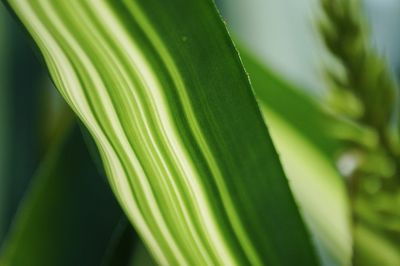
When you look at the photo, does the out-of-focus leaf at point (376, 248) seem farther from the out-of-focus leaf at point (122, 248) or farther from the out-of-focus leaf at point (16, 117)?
the out-of-focus leaf at point (16, 117)

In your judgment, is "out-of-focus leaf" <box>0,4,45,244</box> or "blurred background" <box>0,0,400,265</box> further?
"out-of-focus leaf" <box>0,4,45,244</box>

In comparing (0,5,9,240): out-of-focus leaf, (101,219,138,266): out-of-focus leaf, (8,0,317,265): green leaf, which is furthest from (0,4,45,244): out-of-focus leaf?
(8,0,317,265): green leaf

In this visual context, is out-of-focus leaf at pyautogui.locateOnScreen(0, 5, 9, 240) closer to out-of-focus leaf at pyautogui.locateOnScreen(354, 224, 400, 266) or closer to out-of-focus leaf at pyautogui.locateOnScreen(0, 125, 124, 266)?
out-of-focus leaf at pyautogui.locateOnScreen(0, 125, 124, 266)

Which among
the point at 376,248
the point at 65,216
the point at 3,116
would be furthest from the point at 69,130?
the point at 3,116

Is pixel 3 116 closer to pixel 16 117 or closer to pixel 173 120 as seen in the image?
pixel 16 117

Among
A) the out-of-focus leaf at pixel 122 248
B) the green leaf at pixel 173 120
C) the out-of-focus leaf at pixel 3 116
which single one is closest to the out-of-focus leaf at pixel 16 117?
the out-of-focus leaf at pixel 3 116

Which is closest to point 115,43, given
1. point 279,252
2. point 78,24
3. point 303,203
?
point 78,24
